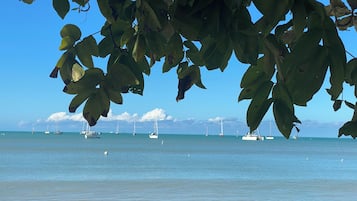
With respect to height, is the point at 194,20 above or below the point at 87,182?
above

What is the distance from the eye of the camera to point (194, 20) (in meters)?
0.93

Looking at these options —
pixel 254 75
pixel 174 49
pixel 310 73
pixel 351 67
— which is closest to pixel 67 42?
pixel 174 49

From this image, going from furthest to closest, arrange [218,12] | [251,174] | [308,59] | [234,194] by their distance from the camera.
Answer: [251,174] < [234,194] < [218,12] < [308,59]

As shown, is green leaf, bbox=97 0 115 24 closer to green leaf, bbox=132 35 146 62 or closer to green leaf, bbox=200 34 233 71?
green leaf, bbox=132 35 146 62

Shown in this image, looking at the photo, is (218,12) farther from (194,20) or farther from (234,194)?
(234,194)

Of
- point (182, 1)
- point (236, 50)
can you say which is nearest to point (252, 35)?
point (236, 50)

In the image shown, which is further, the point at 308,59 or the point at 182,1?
the point at 182,1

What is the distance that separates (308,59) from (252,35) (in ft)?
0.58

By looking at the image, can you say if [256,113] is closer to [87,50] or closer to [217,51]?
[217,51]

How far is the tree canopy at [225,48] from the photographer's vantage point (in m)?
0.80

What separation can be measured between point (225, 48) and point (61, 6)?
1.30 ft

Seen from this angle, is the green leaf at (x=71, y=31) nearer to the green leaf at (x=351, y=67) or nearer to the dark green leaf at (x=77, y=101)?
the dark green leaf at (x=77, y=101)

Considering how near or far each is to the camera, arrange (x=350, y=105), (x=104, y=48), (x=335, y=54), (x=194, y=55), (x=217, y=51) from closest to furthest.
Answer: (x=335, y=54), (x=217, y=51), (x=104, y=48), (x=350, y=105), (x=194, y=55)

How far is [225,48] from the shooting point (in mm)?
996
